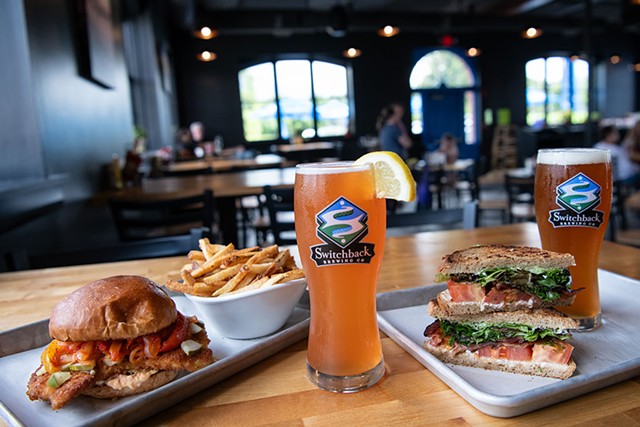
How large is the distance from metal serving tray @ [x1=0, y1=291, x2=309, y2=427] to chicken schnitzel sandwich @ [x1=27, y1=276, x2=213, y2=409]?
17mm

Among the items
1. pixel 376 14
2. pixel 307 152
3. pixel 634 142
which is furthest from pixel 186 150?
pixel 634 142

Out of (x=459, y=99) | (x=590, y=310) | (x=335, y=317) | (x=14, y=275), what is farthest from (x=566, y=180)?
(x=459, y=99)

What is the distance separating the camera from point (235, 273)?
2.58 ft

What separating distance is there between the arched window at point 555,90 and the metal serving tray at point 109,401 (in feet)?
51.7

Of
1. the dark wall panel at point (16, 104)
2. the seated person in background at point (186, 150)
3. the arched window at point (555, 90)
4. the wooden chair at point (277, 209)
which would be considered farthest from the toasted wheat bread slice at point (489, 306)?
the arched window at point (555, 90)

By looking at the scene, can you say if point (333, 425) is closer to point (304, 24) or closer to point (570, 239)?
point (570, 239)

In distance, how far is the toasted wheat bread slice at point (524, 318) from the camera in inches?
24.4

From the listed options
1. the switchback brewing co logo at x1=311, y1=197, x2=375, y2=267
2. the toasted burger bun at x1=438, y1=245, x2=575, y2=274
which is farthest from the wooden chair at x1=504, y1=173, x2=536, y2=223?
the switchback brewing co logo at x1=311, y1=197, x2=375, y2=267

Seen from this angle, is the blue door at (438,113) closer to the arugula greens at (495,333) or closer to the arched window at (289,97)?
the arched window at (289,97)

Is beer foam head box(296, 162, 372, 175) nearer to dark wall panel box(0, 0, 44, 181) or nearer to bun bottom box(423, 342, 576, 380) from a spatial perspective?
bun bottom box(423, 342, 576, 380)

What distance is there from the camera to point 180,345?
25.9 inches

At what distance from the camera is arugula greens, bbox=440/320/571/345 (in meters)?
0.63

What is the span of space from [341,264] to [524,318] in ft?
0.79

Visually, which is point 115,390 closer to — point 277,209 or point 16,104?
point 277,209
